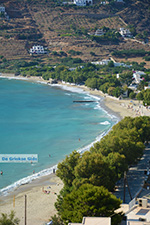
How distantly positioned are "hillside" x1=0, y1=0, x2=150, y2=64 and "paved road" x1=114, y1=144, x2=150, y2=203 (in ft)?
321

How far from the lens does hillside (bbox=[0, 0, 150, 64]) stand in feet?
458

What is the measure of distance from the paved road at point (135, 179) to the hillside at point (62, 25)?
97.7 meters

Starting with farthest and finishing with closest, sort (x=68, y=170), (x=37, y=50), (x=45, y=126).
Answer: (x=37, y=50) → (x=45, y=126) → (x=68, y=170)

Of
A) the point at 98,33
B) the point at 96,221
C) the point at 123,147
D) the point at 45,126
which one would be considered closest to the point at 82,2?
the point at 98,33

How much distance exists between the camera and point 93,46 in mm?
139500

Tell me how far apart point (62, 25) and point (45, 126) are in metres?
113

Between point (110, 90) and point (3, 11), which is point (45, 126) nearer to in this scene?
point (110, 90)

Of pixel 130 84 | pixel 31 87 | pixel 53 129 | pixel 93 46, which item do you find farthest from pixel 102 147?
pixel 93 46

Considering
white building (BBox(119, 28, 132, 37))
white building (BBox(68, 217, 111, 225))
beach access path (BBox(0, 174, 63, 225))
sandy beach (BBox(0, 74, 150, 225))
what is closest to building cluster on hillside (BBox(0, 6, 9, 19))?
white building (BBox(119, 28, 132, 37))

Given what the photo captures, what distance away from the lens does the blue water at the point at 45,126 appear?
128 feet

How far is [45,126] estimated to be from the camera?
55.2m

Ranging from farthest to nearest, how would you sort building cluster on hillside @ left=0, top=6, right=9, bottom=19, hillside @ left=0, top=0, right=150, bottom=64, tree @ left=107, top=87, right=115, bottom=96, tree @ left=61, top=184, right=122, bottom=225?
building cluster on hillside @ left=0, top=6, right=9, bottom=19 → hillside @ left=0, top=0, right=150, bottom=64 → tree @ left=107, top=87, right=115, bottom=96 → tree @ left=61, top=184, right=122, bottom=225

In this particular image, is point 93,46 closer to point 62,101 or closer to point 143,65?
point 143,65

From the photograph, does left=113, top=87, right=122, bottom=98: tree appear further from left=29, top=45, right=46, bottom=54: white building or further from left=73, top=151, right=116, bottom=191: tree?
left=29, top=45, right=46, bottom=54: white building
